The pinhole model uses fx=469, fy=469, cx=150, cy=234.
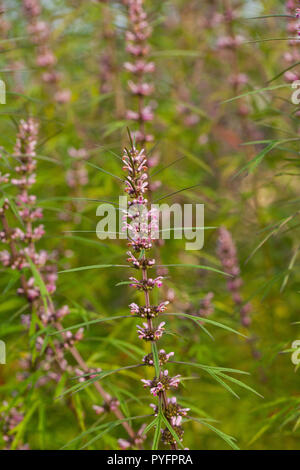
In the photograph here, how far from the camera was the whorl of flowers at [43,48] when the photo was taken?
11.4 feet

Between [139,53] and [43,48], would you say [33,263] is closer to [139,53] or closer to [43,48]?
[139,53]

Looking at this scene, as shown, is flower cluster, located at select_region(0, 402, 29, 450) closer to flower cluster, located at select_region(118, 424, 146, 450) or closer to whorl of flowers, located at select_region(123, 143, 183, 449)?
flower cluster, located at select_region(118, 424, 146, 450)

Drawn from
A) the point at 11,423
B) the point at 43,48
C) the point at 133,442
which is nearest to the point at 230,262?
the point at 133,442

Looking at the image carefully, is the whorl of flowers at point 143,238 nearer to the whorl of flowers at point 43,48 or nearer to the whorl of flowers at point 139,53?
the whorl of flowers at point 139,53

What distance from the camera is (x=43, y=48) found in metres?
3.71

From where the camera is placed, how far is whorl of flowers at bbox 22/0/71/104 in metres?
3.48

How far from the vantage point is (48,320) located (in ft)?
7.00

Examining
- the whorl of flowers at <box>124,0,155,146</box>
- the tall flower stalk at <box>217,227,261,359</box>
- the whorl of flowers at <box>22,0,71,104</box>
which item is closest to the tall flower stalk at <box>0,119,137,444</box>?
the whorl of flowers at <box>124,0,155,146</box>

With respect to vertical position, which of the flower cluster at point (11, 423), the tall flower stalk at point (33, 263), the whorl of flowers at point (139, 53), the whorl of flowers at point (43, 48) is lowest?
the flower cluster at point (11, 423)

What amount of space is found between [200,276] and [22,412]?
5.12 feet

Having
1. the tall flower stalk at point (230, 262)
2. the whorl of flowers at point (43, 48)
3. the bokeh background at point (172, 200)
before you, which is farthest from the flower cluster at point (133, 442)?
the whorl of flowers at point (43, 48)

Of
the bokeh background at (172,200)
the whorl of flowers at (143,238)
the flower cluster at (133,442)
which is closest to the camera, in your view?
the whorl of flowers at (143,238)
